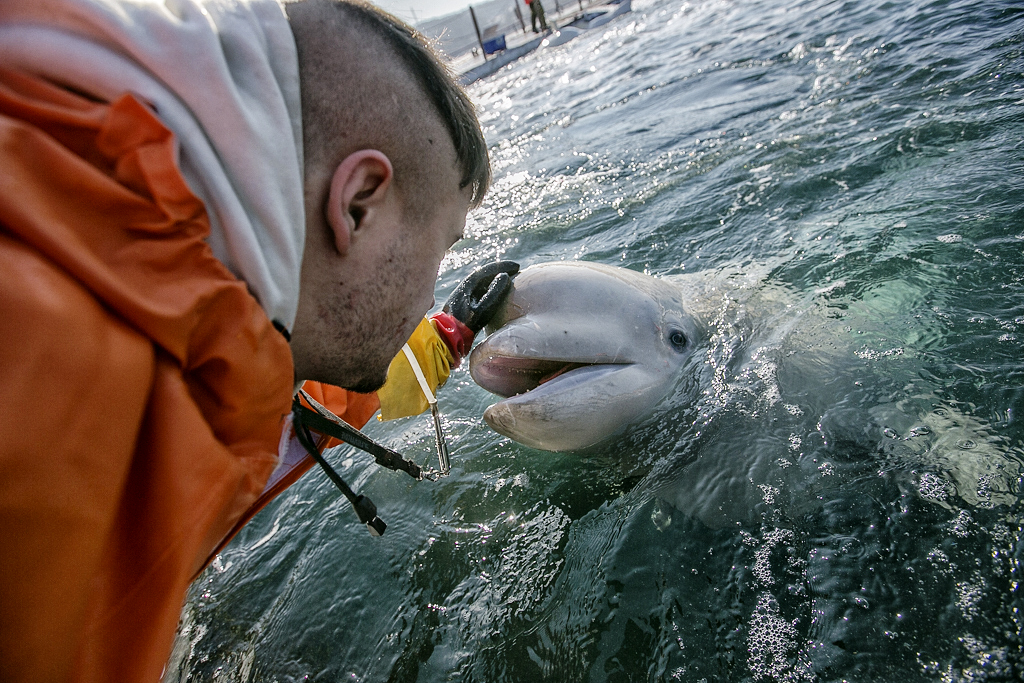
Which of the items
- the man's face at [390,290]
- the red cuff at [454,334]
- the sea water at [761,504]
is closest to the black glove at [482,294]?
the red cuff at [454,334]

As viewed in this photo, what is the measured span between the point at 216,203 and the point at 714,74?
11365mm

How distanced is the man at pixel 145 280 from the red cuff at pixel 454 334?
1750 mm

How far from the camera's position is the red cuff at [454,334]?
3.54 meters

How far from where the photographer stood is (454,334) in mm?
3541

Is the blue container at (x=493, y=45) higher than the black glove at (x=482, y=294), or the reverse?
the black glove at (x=482, y=294)

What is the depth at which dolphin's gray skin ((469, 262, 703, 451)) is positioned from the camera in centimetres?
313

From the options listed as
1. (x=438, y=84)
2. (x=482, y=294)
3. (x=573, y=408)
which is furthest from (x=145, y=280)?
(x=482, y=294)

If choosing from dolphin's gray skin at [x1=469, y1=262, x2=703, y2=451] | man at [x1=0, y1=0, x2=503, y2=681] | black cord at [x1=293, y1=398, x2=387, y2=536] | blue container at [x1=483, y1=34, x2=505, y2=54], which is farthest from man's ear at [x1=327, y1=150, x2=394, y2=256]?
blue container at [x1=483, y1=34, x2=505, y2=54]

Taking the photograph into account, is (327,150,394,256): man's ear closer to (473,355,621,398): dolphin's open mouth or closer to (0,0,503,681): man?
(0,0,503,681): man

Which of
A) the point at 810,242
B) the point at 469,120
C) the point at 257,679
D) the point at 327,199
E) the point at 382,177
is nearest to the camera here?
the point at 327,199

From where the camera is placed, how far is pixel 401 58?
6.49 feet

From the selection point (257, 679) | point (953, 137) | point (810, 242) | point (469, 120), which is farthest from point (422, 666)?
point (953, 137)

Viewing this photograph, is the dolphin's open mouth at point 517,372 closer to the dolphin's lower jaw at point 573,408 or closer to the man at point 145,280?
the dolphin's lower jaw at point 573,408

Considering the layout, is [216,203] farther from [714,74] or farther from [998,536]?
[714,74]
